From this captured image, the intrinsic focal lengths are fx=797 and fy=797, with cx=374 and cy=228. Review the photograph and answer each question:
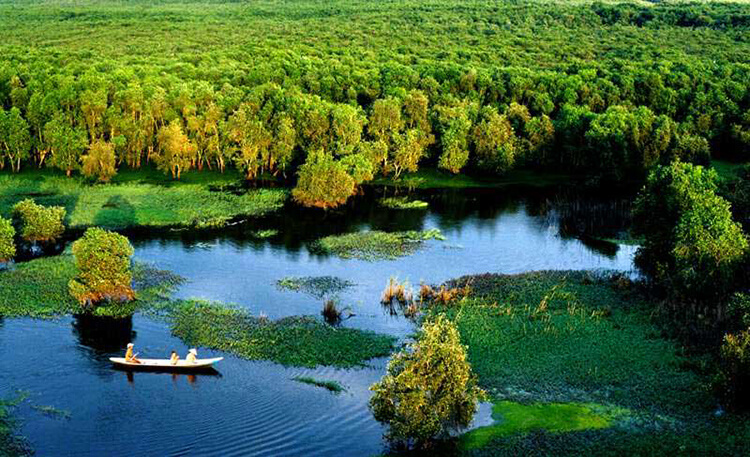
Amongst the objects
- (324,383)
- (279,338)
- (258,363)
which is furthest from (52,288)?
(324,383)

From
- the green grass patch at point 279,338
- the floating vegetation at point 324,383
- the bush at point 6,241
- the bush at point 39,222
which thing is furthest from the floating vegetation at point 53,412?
the bush at point 39,222

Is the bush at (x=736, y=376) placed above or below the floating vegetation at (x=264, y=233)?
above

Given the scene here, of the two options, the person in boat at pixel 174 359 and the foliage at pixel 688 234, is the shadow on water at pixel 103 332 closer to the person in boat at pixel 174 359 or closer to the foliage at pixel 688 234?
the person in boat at pixel 174 359

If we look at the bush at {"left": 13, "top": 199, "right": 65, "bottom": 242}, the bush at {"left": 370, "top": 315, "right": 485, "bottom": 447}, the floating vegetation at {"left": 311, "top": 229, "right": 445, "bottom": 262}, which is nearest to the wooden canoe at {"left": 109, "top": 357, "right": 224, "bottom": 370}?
the bush at {"left": 370, "top": 315, "right": 485, "bottom": 447}

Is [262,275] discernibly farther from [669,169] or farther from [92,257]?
[669,169]

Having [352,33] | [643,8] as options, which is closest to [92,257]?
[352,33]

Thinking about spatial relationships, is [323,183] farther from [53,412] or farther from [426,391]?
[426,391]
